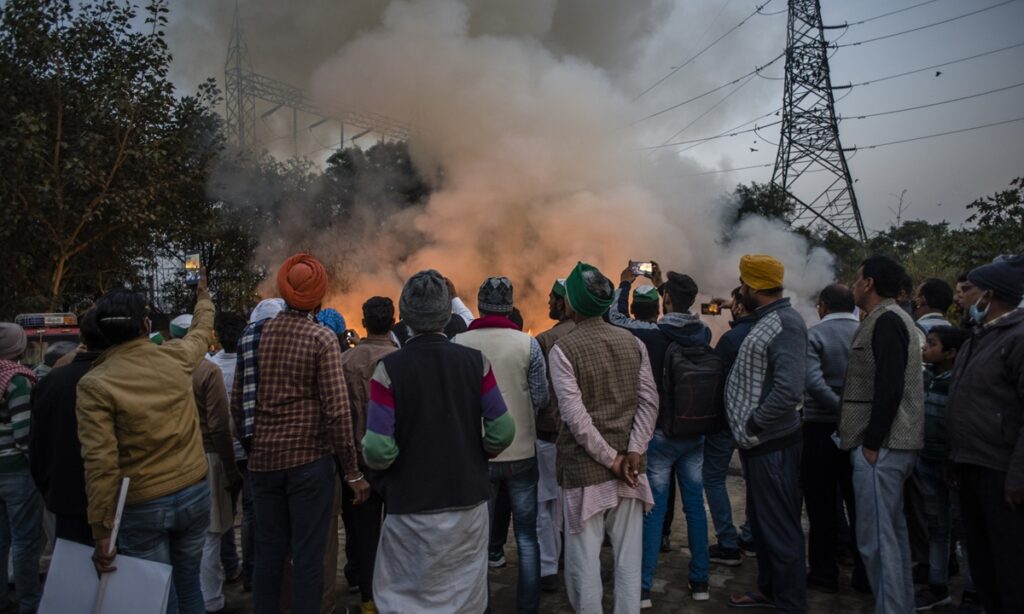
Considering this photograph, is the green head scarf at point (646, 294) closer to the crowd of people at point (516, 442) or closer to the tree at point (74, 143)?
the crowd of people at point (516, 442)

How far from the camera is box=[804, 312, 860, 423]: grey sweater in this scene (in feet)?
15.3

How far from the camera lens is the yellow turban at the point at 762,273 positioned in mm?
4094

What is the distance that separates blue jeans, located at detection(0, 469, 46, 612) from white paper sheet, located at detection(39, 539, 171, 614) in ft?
5.09

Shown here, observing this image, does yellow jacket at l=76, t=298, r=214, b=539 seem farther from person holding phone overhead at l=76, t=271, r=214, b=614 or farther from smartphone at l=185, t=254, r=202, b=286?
smartphone at l=185, t=254, r=202, b=286

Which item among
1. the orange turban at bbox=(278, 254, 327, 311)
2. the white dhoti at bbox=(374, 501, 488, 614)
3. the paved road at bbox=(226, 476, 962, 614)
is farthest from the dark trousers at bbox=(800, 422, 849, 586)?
the orange turban at bbox=(278, 254, 327, 311)

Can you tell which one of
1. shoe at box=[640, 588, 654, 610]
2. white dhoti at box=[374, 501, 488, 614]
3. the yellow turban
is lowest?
shoe at box=[640, 588, 654, 610]

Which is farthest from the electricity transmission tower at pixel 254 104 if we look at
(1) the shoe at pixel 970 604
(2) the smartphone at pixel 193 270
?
(1) the shoe at pixel 970 604

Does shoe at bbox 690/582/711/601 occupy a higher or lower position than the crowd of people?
lower

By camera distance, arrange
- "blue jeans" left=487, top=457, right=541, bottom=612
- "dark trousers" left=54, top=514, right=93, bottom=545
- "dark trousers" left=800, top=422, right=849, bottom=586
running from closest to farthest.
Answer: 1. "dark trousers" left=54, top=514, right=93, bottom=545
2. "blue jeans" left=487, top=457, right=541, bottom=612
3. "dark trousers" left=800, top=422, right=849, bottom=586

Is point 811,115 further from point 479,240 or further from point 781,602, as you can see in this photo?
point 781,602

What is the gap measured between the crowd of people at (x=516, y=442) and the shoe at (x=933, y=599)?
15 mm

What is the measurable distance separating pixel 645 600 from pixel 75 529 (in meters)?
3.39

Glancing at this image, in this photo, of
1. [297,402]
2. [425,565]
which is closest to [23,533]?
[297,402]

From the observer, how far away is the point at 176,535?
340 centimetres
